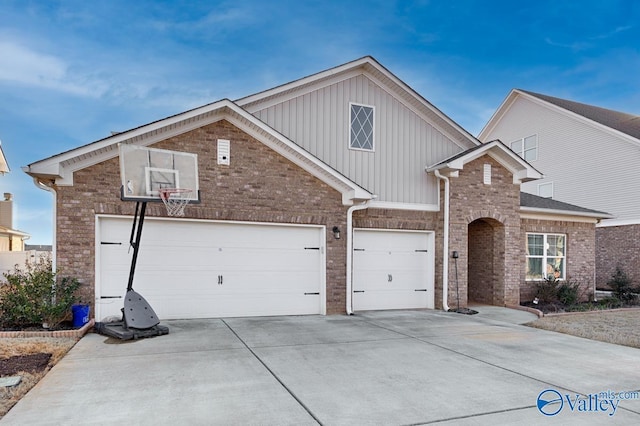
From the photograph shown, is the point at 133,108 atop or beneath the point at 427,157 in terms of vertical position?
atop

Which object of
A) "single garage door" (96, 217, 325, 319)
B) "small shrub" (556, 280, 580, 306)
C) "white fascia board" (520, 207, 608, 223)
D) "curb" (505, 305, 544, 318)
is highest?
"white fascia board" (520, 207, 608, 223)

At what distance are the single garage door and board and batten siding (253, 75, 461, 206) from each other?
2.33 m

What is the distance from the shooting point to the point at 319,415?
425cm

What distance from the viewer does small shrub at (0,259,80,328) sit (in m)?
7.80

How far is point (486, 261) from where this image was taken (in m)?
13.2

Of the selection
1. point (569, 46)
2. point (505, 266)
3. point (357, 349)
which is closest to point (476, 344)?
point (357, 349)

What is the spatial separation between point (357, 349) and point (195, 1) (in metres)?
12.2

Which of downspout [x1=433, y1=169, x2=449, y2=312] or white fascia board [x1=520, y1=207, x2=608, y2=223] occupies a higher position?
white fascia board [x1=520, y1=207, x2=608, y2=223]

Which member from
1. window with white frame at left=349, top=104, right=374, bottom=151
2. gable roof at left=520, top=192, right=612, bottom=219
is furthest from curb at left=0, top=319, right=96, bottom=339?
gable roof at left=520, top=192, right=612, bottom=219

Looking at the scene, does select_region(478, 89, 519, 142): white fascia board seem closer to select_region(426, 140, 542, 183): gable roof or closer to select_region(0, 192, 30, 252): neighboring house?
select_region(426, 140, 542, 183): gable roof

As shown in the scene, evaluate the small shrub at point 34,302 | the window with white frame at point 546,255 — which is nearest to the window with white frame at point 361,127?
the window with white frame at point 546,255

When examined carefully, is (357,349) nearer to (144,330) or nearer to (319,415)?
(319,415)

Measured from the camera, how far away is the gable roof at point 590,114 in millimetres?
18923

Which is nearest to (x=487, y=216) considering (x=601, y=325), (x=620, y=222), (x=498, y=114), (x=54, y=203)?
(x=601, y=325)
